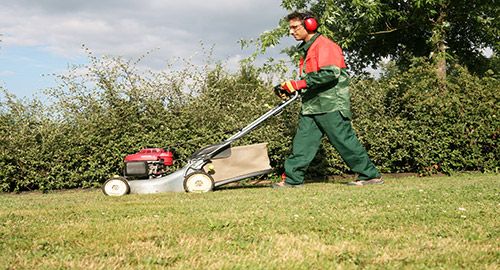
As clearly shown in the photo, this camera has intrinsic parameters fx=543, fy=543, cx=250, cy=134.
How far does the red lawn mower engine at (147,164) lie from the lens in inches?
261

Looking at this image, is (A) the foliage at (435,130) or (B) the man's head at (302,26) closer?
(B) the man's head at (302,26)

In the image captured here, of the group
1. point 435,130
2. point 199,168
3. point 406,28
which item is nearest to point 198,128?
point 199,168

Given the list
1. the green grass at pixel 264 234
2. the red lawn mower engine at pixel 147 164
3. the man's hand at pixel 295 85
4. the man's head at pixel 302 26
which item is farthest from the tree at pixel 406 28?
the green grass at pixel 264 234

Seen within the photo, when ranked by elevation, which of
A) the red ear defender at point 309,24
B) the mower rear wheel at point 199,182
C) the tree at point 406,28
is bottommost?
the mower rear wheel at point 199,182

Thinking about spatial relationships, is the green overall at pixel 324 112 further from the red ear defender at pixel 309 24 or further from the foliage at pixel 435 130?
the foliage at pixel 435 130

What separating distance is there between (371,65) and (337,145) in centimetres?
1106

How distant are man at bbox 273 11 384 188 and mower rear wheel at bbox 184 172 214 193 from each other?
2.90 ft

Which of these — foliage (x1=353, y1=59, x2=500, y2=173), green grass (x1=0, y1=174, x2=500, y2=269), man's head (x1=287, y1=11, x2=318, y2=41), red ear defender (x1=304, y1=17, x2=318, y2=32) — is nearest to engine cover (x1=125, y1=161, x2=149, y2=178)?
green grass (x1=0, y1=174, x2=500, y2=269)

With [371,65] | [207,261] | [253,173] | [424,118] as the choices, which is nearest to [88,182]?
[253,173]

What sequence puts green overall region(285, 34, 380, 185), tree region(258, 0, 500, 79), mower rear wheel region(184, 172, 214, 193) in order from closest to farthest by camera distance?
green overall region(285, 34, 380, 185), mower rear wheel region(184, 172, 214, 193), tree region(258, 0, 500, 79)

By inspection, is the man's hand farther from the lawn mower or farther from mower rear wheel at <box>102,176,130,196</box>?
mower rear wheel at <box>102,176,130,196</box>

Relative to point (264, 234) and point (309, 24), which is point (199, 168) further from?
point (264, 234)

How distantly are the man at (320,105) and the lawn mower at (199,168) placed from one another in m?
0.29

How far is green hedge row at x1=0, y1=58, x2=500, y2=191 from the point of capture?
808 cm
